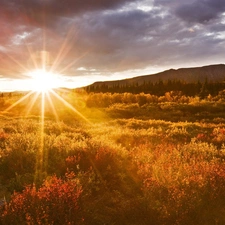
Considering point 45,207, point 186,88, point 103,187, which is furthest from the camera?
point 186,88

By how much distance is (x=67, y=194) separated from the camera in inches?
211

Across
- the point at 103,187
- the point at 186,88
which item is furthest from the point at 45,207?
the point at 186,88

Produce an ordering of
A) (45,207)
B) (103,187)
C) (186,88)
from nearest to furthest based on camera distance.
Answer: (45,207) < (103,187) < (186,88)

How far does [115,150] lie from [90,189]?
2.59 metres

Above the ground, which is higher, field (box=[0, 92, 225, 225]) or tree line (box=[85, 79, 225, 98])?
tree line (box=[85, 79, 225, 98])

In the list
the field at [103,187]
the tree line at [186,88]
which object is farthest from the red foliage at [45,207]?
the tree line at [186,88]

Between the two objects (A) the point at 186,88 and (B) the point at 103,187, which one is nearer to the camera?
(B) the point at 103,187

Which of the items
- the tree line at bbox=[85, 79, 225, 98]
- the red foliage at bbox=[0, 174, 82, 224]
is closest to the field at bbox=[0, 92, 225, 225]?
the red foliage at bbox=[0, 174, 82, 224]

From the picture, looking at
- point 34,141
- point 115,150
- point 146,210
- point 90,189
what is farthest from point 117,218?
point 34,141

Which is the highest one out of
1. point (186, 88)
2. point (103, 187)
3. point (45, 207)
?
point (186, 88)

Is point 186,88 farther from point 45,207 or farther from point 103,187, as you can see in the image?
point 45,207

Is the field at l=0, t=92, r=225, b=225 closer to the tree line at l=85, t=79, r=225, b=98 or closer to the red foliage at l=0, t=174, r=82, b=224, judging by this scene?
the red foliage at l=0, t=174, r=82, b=224

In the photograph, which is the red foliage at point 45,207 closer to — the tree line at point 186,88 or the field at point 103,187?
the field at point 103,187

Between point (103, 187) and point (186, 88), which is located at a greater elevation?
point (186, 88)
